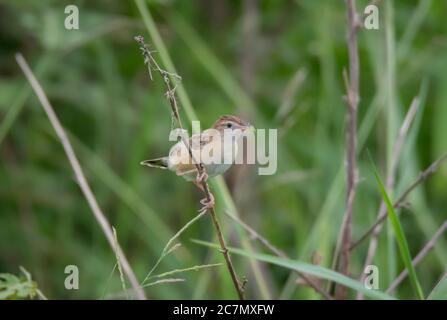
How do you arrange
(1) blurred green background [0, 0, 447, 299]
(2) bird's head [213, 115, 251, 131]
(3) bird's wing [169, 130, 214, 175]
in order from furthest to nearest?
(1) blurred green background [0, 0, 447, 299], (2) bird's head [213, 115, 251, 131], (3) bird's wing [169, 130, 214, 175]

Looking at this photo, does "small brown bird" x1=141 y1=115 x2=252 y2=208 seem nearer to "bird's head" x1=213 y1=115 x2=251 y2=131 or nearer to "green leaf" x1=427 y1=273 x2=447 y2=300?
"bird's head" x1=213 y1=115 x2=251 y2=131

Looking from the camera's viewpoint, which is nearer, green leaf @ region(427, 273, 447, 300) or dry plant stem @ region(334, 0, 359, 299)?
green leaf @ region(427, 273, 447, 300)

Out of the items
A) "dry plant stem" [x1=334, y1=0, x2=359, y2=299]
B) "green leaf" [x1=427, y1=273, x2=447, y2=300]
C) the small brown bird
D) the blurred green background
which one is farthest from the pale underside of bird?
→ the blurred green background

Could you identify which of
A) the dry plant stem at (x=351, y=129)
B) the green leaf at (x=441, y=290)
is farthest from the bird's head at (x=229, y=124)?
the green leaf at (x=441, y=290)

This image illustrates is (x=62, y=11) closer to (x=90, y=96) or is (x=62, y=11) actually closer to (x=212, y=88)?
(x=90, y=96)

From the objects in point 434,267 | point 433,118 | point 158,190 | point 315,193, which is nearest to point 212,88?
point 158,190

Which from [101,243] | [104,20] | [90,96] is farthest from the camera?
[101,243]
